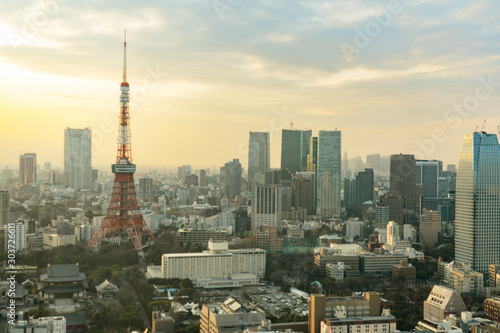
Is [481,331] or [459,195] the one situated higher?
[459,195]

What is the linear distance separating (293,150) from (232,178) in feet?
14.8

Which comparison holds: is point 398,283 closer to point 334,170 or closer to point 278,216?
point 278,216

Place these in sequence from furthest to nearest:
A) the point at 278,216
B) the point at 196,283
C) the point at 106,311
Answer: the point at 278,216 < the point at 196,283 < the point at 106,311

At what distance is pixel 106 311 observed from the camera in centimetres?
913

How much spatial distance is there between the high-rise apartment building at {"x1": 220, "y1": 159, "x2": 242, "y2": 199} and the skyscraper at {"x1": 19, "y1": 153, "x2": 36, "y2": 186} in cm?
1188

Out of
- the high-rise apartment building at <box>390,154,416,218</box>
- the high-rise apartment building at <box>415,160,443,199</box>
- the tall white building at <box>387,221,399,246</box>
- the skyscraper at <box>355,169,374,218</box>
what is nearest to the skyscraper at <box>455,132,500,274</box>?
the tall white building at <box>387,221,399,246</box>

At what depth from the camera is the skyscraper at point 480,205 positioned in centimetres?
1423

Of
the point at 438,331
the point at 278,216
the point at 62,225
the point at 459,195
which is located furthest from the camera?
the point at 278,216

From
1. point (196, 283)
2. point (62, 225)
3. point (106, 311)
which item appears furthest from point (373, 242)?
point (106, 311)

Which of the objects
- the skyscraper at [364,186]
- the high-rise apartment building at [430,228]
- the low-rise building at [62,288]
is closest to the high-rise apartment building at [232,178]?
the skyscraper at [364,186]

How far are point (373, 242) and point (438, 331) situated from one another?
412 inches

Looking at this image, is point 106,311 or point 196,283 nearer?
point 106,311

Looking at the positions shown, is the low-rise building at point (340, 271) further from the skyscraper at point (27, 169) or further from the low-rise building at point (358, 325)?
the skyscraper at point (27, 169)

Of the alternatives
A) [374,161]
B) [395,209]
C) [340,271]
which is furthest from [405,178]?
[340,271]
